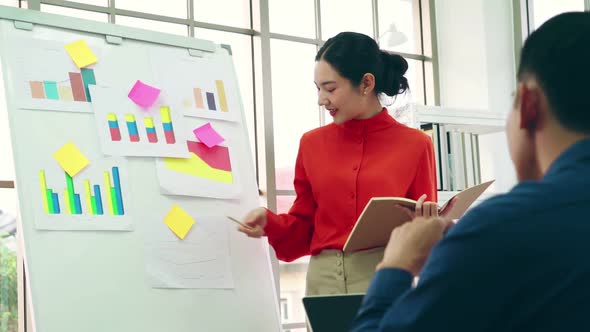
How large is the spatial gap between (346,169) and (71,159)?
0.79 m

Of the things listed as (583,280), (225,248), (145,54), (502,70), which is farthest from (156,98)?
(502,70)

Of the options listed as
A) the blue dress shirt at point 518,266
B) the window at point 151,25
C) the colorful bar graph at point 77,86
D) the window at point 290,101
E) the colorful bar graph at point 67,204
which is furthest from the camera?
the window at point 290,101

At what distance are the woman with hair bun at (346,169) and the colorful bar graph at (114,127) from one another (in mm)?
445

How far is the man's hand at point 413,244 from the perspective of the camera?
91 centimetres

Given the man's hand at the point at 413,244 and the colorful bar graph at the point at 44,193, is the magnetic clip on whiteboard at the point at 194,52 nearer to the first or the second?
the colorful bar graph at the point at 44,193

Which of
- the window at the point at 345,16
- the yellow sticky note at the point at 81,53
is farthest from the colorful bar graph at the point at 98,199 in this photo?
the window at the point at 345,16

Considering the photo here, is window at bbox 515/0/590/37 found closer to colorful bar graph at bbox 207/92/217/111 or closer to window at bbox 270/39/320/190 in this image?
window at bbox 270/39/320/190

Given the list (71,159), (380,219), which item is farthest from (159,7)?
(380,219)

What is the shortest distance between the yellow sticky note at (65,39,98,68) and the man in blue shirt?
1476 millimetres

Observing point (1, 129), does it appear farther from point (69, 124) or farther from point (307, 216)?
point (307, 216)

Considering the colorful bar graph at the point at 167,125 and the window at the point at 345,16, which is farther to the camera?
the window at the point at 345,16

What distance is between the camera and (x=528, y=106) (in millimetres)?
832

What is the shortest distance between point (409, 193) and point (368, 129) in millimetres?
231

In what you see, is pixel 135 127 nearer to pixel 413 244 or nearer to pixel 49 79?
pixel 49 79
